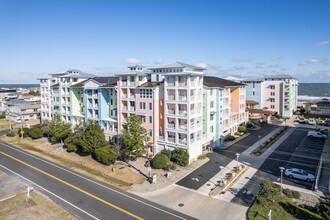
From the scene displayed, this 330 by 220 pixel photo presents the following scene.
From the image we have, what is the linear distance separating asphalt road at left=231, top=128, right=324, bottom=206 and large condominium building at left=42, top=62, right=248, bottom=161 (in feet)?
36.6

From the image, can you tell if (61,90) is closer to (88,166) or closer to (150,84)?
(88,166)

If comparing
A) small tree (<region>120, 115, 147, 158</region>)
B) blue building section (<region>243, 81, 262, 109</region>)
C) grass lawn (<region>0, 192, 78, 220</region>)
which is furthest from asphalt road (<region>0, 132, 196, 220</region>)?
blue building section (<region>243, 81, 262, 109</region>)

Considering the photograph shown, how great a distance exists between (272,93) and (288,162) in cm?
5050

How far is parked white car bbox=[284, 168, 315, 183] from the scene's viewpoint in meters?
32.4

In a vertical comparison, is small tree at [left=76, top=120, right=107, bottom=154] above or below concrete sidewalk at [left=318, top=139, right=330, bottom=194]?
above

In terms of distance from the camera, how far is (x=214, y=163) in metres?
40.3

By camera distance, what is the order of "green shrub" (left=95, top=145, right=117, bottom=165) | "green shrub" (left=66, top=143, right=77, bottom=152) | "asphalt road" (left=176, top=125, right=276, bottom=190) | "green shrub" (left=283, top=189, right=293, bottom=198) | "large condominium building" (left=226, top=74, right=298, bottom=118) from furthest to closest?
"large condominium building" (left=226, top=74, right=298, bottom=118) < "green shrub" (left=66, top=143, right=77, bottom=152) < "green shrub" (left=95, top=145, right=117, bottom=165) < "asphalt road" (left=176, top=125, right=276, bottom=190) < "green shrub" (left=283, top=189, right=293, bottom=198)

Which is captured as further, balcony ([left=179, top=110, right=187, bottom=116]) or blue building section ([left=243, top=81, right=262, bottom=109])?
blue building section ([left=243, top=81, right=262, bottom=109])

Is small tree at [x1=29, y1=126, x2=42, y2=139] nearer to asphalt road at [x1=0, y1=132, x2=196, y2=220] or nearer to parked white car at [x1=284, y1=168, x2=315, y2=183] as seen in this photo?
asphalt road at [x1=0, y1=132, x2=196, y2=220]

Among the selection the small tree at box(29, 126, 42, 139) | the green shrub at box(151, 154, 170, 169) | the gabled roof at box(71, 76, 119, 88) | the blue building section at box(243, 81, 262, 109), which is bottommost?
the green shrub at box(151, 154, 170, 169)

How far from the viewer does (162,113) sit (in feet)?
143

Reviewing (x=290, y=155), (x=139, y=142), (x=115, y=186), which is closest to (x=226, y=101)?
(x=290, y=155)

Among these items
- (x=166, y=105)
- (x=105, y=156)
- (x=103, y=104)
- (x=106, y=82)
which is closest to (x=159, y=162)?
(x=105, y=156)

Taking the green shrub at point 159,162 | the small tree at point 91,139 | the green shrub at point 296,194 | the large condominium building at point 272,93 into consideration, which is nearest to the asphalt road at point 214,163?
the green shrub at point 159,162
